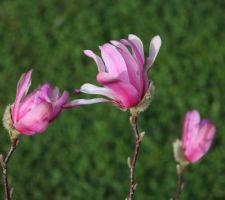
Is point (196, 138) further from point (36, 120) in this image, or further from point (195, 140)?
point (36, 120)

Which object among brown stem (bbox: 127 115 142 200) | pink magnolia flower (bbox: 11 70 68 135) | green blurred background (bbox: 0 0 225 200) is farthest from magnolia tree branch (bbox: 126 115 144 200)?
green blurred background (bbox: 0 0 225 200)

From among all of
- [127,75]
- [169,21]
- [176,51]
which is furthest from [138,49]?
[169,21]

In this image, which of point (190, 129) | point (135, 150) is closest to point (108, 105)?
point (190, 129)

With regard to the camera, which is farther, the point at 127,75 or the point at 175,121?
the point at 175,121

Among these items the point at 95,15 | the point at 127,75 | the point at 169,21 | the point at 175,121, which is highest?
the point at 95,15

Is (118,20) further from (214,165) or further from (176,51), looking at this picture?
(214,165)

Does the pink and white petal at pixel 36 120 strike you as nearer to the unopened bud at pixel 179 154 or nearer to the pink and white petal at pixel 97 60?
the pink and white petal at pixel 97 60
